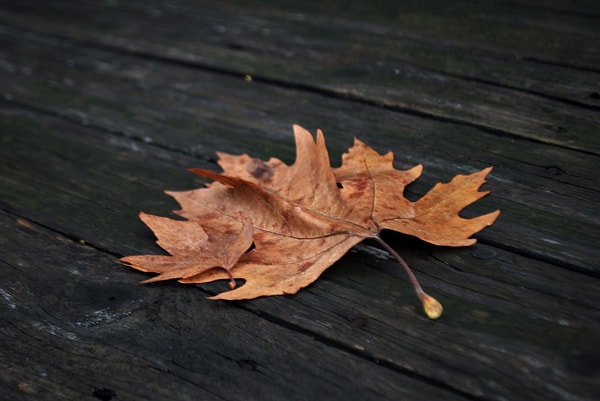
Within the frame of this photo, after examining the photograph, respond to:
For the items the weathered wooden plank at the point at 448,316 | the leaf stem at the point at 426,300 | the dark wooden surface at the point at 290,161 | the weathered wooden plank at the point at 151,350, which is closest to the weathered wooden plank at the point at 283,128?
the dark wooden surface at the point at 290,161

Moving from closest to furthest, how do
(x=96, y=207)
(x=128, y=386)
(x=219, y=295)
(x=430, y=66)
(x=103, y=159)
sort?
(x=128, y=386) → (x=219, y=295) → (x=96, y=207) → (x=103, y=159) → (x=430, y=66)

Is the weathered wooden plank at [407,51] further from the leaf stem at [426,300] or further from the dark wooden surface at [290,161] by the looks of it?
the leaf stem at [426,300]

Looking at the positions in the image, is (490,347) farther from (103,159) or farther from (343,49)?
(343,49)

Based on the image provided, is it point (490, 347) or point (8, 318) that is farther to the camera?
point (8, 318)

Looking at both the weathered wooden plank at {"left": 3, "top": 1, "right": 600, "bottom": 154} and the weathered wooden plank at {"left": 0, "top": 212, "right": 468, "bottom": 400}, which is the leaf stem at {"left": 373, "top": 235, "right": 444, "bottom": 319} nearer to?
the weathered wooden plank at {"left": 0, "top": 212, "right": 468, "bottom": 400}

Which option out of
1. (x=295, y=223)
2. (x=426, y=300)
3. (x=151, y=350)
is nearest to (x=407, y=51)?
(x=295, y=223)

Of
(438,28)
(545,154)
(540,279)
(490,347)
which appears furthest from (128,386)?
(438,28)

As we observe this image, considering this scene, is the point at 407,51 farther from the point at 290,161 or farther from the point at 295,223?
the point at 295,223

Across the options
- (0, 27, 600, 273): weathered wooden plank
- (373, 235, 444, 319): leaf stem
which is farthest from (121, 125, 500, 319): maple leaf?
(0, 27, 600, 273): weathered wooden plank
